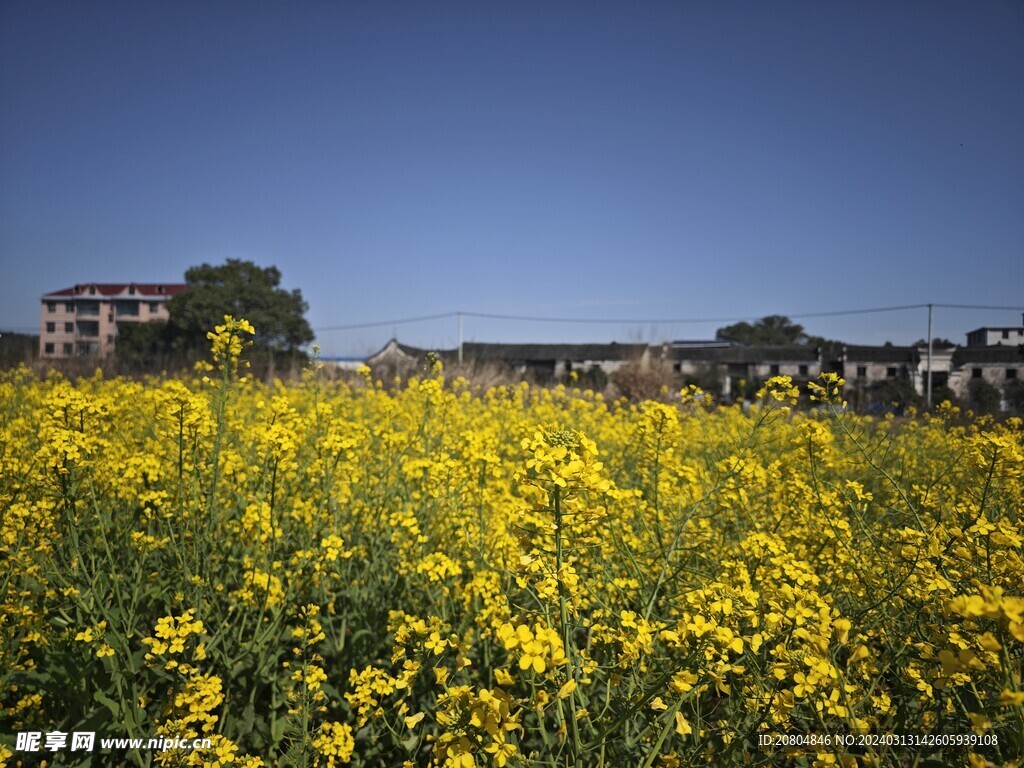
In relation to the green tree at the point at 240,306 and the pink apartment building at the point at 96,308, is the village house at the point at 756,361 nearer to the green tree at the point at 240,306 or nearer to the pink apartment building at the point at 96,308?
the green tree at the point at 240,306

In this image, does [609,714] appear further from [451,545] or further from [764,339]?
[764,339]

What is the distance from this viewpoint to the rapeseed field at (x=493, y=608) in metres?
1.22

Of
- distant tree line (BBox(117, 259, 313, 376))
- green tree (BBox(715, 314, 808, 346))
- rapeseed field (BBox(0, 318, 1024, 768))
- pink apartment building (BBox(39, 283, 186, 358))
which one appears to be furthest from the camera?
green tree (BBox(715, 314, 808, 346))

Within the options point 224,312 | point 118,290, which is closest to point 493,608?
point 224,312

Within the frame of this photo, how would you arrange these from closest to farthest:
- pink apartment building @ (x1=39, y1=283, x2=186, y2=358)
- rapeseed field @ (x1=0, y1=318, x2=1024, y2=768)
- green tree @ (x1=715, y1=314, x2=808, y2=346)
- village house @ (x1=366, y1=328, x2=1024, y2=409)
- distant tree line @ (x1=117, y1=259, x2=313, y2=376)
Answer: rapeseed field @ (x1=0, y1=318, x2=1024, y2=768) < village house @ (x1=366, y1=328, x2=1024, y2=409) < distant tree line @ (x1=117, y1=259, x2=313, y2=376) < pink apartment building @ (x1=39, y1=283, x2=186, y2=358) < green tree @ (x1=715, y1=314, x2=808, y2=346)

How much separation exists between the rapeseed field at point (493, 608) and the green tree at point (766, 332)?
6086 centimetres

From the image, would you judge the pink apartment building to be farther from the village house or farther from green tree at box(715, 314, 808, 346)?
green tree at box(715, 314, 808, 346)

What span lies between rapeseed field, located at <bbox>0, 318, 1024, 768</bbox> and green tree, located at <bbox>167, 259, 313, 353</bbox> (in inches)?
1024

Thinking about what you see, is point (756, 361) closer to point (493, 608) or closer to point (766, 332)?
point (766, 332)

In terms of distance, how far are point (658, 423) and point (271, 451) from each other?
1730mm

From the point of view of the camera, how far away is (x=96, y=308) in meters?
51.4

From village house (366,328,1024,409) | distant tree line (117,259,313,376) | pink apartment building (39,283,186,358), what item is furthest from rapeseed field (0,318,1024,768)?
pink apartment building (39,283,186,358)

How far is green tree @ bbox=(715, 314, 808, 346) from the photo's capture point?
59656 millimetres

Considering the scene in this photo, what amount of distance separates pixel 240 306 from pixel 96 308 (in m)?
32.2
